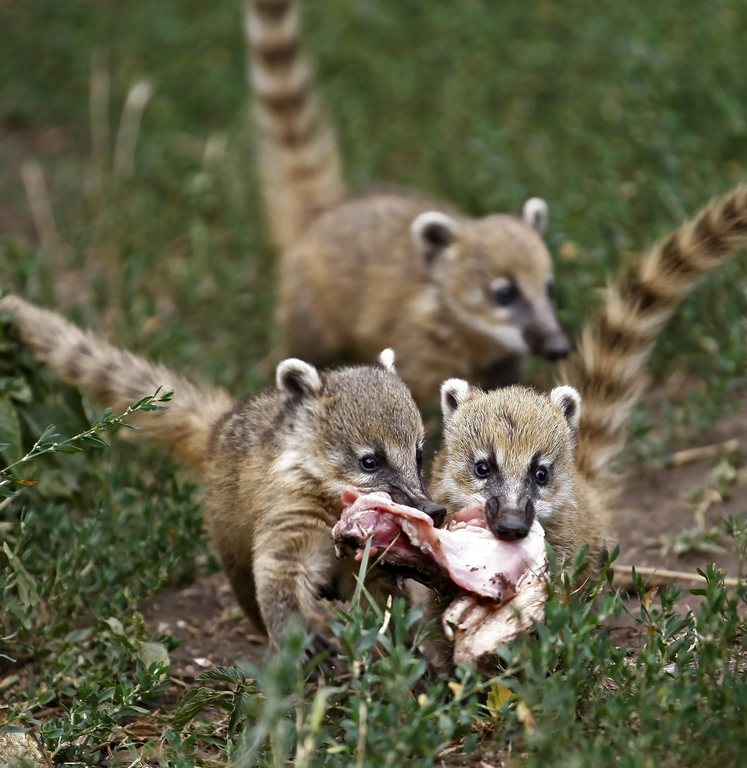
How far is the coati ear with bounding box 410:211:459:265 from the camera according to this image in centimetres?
743

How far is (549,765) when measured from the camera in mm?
3354

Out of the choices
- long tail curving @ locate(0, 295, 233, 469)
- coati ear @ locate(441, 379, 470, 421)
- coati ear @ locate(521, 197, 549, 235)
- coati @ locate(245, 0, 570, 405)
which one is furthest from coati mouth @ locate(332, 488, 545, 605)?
coati ear @ locate(521, 197, 549, 235)

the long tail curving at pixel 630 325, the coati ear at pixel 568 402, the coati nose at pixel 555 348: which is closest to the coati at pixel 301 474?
the coati ear at pixel 568 402

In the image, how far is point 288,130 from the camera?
8578 millimetres

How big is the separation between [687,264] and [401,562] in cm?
181

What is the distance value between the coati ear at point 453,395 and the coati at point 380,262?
1.91 m

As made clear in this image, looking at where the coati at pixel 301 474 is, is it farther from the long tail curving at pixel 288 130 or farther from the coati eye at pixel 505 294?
the long tail curving at pixel 288 130

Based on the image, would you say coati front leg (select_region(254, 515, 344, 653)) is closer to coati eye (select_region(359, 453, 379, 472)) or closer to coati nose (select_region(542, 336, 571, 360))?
coati eye (select_region(359, 453, 379, 472))

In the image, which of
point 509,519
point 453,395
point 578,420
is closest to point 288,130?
point 453,395

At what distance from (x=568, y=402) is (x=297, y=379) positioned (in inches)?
41.1

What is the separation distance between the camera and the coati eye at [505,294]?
23.9ft

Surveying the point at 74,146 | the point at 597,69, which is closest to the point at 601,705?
the point at 597,69

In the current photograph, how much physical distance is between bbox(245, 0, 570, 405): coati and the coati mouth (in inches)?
107

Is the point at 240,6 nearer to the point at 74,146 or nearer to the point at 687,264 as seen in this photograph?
the point at 74,146
